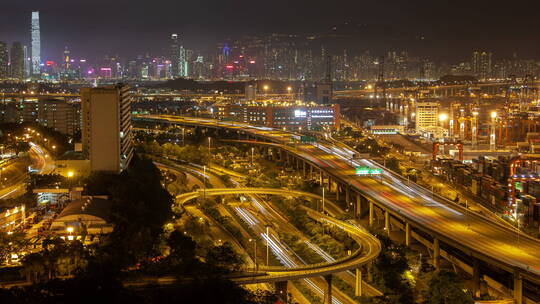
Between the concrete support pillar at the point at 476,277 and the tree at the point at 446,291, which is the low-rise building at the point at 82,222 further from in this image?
the concrete support pillar at the point at 476,277

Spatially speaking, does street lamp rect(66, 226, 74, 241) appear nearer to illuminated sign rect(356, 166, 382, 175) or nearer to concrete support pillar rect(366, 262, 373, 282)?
concrete support pillar rect(366, 262, 373, 282)

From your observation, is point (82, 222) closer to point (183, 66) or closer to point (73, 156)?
point (73, 156)

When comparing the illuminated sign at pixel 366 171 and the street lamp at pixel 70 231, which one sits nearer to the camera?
the street lamp at pixel 70 231

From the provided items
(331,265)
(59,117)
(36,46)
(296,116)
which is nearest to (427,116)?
(296,116)

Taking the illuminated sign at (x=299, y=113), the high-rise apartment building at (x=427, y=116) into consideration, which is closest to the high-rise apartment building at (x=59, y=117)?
the illuminated sign at (x=299, y=113)

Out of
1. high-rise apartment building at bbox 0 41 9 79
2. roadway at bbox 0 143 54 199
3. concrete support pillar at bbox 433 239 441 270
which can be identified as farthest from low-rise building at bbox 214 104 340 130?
high-rise apartment building at bbox 0 41 9 79
